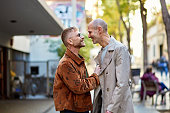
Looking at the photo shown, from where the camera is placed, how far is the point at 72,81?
3318mm

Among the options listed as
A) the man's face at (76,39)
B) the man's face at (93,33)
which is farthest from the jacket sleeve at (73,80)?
the man's face at (93,33)

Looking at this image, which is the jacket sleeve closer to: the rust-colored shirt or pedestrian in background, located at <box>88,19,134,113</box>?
the rust-colored shirt

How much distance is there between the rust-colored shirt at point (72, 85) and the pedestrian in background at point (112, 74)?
0.45ft

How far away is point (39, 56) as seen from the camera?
23.4 metres

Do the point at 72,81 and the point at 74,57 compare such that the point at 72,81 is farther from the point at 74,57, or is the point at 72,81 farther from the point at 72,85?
the point at 74,57

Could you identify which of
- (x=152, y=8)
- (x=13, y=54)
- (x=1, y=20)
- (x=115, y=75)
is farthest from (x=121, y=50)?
(x=13, y=54)

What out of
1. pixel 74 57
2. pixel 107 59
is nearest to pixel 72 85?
pixel 74 57

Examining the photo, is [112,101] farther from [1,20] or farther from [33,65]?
[33,65]

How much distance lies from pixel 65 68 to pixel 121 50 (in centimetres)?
65

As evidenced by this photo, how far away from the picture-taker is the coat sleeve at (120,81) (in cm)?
324

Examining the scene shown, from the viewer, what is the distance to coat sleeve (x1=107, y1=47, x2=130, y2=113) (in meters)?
3.24

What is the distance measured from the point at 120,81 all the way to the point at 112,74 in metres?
0.14

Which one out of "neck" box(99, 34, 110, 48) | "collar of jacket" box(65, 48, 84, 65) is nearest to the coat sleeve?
"neck" box(99, 34, 110, 48)

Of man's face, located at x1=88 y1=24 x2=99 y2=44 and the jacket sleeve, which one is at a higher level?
man's face, located at x1=88 y1=24 x2=99 y2=44
